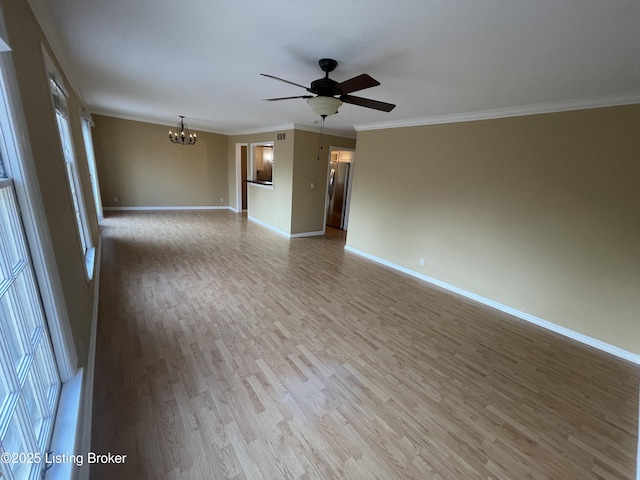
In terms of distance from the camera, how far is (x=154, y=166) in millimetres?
7375

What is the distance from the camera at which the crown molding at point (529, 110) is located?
2391mm

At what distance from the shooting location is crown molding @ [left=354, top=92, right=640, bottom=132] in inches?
94.1

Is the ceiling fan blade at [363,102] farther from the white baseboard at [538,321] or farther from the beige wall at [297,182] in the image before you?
the beige wall at [297,182]

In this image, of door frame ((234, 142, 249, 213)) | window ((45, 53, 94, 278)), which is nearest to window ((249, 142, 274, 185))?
door frame ((234, 142, 249, 213))

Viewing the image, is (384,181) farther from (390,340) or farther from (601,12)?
(601,12)

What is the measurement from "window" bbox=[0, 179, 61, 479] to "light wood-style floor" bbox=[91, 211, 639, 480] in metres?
0.47

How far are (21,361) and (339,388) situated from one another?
1.73 meters

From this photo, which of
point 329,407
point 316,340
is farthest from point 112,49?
point 329,407

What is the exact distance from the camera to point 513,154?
310 centimetres

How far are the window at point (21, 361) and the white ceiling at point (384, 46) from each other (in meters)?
1.52

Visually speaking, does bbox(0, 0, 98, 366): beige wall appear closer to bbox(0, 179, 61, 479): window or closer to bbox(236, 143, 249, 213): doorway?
bbox(0, 179, 61, 479): window

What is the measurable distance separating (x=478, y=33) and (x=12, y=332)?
9.10ft

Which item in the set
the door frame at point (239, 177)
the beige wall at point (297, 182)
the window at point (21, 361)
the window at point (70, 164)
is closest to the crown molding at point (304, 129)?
the beige wall at point (297, 182)

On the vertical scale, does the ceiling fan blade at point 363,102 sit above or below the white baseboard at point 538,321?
above
